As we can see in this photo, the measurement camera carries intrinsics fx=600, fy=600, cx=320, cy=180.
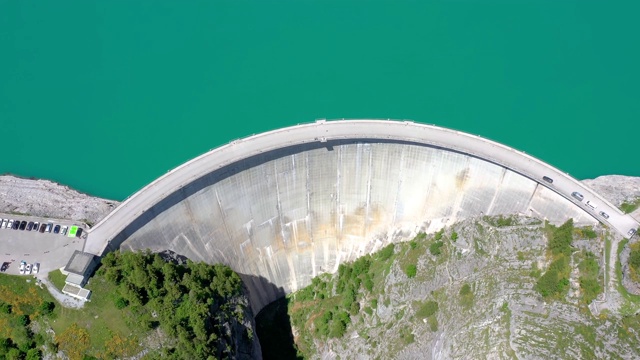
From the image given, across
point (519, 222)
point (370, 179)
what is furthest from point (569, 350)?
point (370, 179)

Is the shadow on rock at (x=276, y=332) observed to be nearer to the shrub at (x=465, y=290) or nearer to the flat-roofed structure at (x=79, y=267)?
the shrub at (x=465, y=290)

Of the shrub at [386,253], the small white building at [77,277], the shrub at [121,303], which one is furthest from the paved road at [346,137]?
the shrub at [386,253]

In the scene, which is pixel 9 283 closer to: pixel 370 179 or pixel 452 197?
pixel 370 179

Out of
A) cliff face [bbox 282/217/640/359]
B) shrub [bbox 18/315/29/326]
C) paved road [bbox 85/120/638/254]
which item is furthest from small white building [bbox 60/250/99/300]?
cliff face [bbox 282/217/640/359]

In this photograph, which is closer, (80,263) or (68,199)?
(80,263)

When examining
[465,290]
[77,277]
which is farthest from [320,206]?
[77,277]

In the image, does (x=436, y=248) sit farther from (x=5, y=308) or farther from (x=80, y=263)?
(x=5, y=308)

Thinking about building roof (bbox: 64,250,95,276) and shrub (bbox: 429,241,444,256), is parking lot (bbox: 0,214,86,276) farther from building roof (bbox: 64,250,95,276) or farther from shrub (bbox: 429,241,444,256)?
shrub (bbox: 429,241,444,256)

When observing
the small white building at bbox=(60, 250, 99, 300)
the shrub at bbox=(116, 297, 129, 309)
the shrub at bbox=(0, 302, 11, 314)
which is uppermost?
the small white building at bbox=(60, 250, 99, 300)
